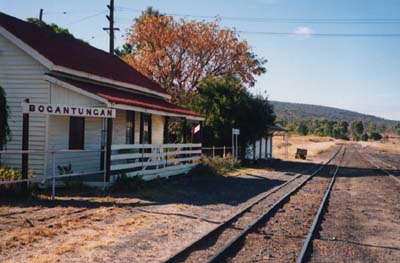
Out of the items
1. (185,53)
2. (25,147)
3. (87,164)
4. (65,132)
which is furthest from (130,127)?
(185,53)

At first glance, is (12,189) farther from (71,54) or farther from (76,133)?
(71,54)

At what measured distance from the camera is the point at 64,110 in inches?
510

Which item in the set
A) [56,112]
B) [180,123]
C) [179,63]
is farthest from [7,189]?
[179,63]

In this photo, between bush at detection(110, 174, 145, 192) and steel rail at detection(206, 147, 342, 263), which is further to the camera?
bush at detection(110, 174, 145, 192)

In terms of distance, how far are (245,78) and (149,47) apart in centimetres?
823

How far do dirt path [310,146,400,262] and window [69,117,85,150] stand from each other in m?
8.39

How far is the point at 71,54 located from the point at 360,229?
41.7ft

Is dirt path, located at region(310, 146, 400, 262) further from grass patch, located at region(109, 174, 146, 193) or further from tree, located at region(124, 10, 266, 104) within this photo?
tree, located at region(124, 10, 266, 104)

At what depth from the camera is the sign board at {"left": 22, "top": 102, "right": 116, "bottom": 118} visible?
11.9 m

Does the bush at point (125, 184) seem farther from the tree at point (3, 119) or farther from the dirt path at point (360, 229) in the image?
the dirt path at point (360, 229)

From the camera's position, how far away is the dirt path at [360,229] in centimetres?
790

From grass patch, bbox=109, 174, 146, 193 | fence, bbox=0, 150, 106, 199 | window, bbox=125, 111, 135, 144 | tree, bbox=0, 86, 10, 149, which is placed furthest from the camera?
window, bbox=125, 111, 135, 144

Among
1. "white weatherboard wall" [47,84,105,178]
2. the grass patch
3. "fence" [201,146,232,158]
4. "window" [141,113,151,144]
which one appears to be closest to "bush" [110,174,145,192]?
the grass patch

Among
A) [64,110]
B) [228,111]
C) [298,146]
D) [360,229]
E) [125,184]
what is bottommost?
[360,229]
